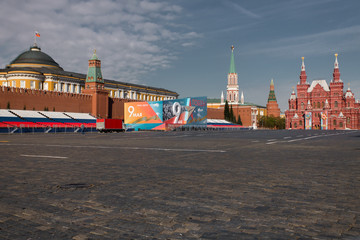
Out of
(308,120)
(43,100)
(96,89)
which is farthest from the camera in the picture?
(308,120)

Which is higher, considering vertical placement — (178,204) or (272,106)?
(272,106)

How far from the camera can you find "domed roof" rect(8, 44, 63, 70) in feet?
286

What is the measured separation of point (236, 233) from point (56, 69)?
Answer: 96.4m

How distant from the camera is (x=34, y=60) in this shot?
8856 centimetres

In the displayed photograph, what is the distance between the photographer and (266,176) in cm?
707

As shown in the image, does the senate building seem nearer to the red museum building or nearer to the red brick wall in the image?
the red brick wall

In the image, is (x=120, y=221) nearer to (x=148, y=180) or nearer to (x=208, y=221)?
(x=208, y=221)

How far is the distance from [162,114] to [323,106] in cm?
8255

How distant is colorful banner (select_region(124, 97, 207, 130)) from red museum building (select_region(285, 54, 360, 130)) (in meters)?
70.0

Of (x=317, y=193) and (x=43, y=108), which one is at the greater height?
(x=43, y=108)

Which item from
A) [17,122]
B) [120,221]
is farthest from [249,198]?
[17,122]

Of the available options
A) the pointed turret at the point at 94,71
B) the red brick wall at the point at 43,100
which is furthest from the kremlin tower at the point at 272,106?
the red brick wall at the point at 43,100

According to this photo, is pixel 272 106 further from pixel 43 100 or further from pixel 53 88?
pixel 43 100

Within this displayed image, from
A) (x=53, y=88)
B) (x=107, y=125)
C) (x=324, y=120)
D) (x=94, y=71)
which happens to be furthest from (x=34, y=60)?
(x=324, y=120)
